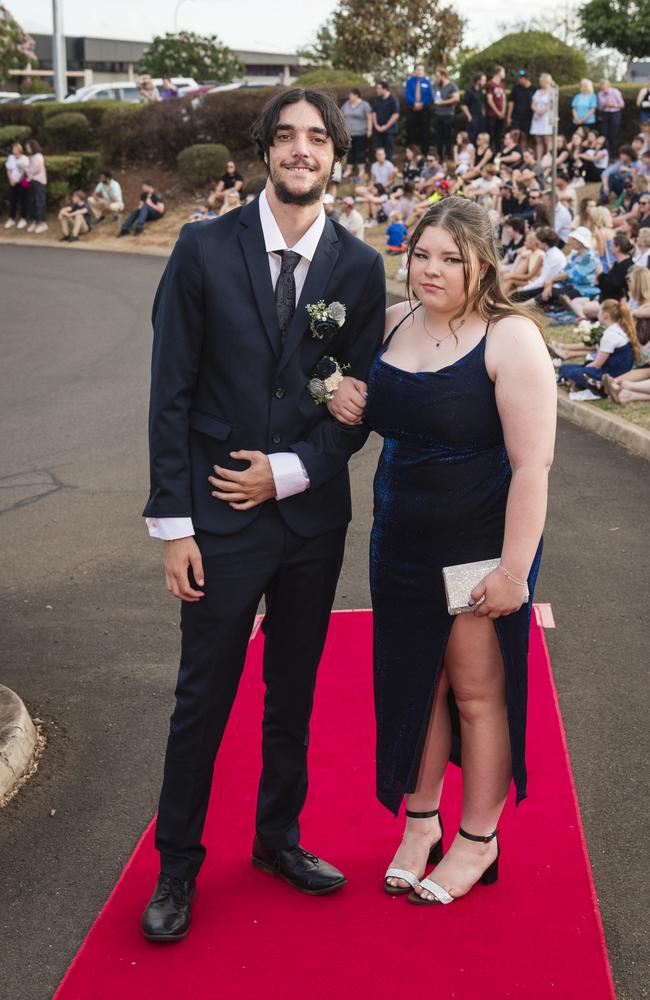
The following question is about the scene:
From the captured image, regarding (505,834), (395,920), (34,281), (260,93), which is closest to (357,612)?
(505,834)

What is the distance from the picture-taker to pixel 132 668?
533 centimetres

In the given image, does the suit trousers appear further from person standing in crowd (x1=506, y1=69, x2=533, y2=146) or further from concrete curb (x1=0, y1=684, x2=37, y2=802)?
person standing in crowd (x1=506, y1=69, x2=533, y2=146)

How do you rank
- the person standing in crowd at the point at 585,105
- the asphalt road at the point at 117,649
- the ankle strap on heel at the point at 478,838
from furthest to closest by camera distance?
1. the person standing in crowd at the point at 585,105
2. the asphalt road at the point at 117,649
3. the ankle strap on heel at the point at 478,838

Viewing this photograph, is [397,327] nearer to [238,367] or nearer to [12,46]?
[238,367]

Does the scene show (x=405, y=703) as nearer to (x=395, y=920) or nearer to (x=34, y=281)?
(x=395, y=920)

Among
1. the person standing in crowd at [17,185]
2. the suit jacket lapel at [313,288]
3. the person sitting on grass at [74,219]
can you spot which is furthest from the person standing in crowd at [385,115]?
the suit jacket lapel at [313,288]

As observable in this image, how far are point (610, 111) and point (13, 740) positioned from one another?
22.6 m

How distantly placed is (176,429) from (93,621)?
9.97ft

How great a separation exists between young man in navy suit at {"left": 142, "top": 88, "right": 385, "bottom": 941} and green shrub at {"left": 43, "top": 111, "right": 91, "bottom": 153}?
3059 centimetres

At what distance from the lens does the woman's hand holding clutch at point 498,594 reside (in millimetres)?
3182

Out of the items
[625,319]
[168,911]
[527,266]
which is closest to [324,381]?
[168,911]

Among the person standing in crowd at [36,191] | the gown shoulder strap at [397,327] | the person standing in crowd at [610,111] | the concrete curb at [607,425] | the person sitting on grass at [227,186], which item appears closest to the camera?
the gown shoulder strap at [397,327]

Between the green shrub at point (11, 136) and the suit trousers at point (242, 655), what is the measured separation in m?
31.6

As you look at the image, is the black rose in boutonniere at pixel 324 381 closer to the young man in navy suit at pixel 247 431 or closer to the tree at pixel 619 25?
the young man in navy suit at pixel 247 431
